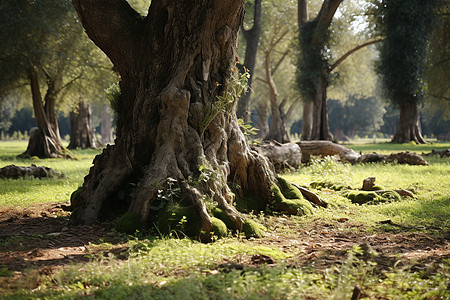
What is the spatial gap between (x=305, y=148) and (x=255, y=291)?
1292cm

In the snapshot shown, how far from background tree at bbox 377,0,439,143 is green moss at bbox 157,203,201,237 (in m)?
23.9

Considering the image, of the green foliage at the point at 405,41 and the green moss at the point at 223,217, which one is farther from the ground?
the green foliage at the point at 405,41

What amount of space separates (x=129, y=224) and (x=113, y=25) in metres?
3.52

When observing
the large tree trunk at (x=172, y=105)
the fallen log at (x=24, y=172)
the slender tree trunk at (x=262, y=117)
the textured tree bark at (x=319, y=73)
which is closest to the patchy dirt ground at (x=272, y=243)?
the large tree trunk at (x=172, y=105)

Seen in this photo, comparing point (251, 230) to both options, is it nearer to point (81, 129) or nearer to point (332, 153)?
point (332, 153)

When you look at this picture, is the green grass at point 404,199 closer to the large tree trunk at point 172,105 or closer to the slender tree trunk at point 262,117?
the large tree trunk at point 172,105

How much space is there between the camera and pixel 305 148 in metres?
15.7

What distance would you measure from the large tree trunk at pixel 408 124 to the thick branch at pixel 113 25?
25622mm

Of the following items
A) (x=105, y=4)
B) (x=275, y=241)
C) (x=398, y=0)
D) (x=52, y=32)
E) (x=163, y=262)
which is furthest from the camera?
(x=398, y=0)

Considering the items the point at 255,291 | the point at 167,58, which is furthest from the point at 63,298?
the point at 167,58

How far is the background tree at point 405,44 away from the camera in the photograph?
2442cm

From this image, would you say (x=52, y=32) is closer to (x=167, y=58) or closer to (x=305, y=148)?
(x=305, y=148)

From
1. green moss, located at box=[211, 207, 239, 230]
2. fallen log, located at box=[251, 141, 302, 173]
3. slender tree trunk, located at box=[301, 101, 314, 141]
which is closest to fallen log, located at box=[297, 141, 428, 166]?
fallen log, located at box=[251, 141, 302, 173]

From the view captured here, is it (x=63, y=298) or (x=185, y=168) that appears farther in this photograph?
(x=185, y=168)
